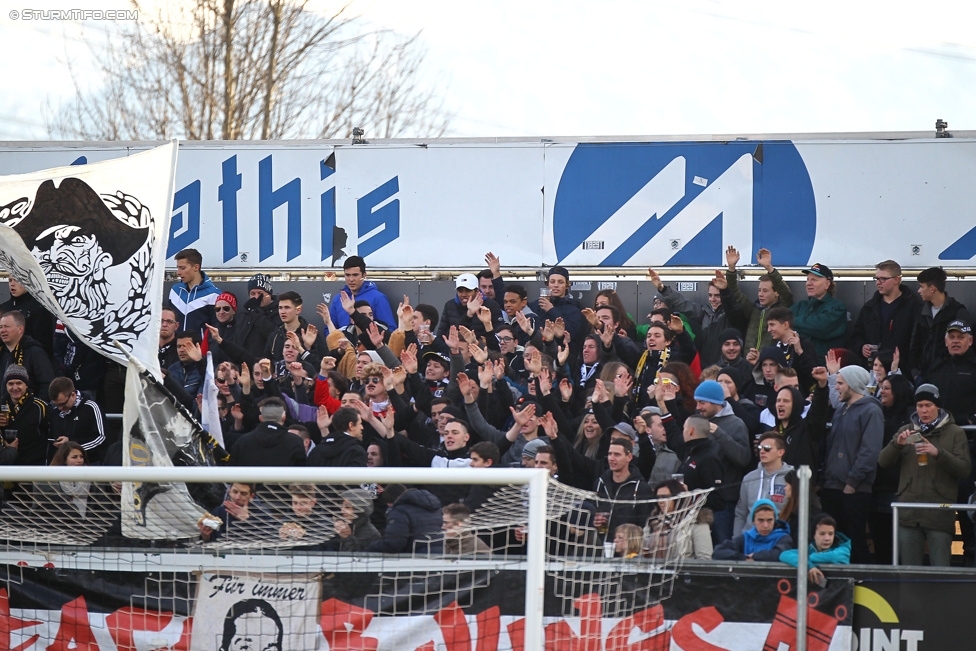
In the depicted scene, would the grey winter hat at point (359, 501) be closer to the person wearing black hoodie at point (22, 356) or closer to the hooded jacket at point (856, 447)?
the hooded jacket at point (856, 447)

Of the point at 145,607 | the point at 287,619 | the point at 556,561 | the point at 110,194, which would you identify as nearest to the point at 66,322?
the point at 110,194

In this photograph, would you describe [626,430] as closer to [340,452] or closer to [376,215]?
[340,452]

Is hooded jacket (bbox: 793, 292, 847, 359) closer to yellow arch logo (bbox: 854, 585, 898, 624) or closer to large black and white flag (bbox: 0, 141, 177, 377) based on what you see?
yellow arch logo (bbox: 854, 585, 898, 624)

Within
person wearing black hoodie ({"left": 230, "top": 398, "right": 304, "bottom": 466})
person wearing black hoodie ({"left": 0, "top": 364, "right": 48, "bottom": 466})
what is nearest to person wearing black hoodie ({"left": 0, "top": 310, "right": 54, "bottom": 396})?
person wearing black hoodie ({"left": 0, "top": 364, "right": 48, "bottom": 466})

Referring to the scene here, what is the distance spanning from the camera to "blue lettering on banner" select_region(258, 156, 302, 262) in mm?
12203

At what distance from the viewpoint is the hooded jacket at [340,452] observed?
8.08 metres

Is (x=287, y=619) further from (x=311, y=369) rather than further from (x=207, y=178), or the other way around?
(x=207, y=178)

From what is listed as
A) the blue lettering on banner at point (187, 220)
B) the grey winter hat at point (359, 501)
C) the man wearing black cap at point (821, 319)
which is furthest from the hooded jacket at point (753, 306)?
the blue lettering on banner at point (187, 220)

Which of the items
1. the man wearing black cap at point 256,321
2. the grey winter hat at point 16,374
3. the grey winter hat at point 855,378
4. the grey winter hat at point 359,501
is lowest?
the grey winter hat at point 359,501

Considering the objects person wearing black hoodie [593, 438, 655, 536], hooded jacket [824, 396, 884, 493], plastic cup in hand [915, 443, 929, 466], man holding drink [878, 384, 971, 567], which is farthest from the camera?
hooded jacket [824, 396, 884, 493]

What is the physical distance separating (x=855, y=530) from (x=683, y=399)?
169 centimetres

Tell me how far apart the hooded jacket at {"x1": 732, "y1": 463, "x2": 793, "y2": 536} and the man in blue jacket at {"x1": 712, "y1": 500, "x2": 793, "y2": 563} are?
0.75 feet

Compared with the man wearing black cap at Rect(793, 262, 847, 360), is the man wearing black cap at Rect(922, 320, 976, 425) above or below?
below

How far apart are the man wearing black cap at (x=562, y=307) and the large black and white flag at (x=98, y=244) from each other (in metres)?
4.08
